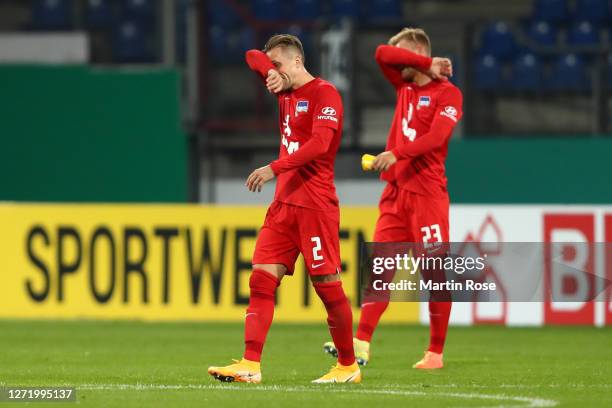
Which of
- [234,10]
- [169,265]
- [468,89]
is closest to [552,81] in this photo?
[468,89]

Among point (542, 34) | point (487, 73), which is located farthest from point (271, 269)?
point (542, 34)

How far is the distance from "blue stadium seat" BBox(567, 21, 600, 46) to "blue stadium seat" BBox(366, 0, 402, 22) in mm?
2076

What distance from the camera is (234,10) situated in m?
17.4

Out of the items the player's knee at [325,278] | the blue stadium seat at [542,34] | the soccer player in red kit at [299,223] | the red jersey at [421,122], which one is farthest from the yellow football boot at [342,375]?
the blue stadium seat at [542,34]

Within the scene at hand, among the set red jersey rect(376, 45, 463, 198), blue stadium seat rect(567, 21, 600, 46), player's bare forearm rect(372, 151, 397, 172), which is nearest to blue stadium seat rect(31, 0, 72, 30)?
blue stadium seat rect(567, 21, 600, 46)

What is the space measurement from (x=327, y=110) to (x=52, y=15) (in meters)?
11.0

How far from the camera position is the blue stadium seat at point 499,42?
16734 mm

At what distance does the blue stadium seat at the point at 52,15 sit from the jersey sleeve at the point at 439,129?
32.5ft

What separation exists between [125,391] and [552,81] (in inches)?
390

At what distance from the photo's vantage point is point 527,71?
16500 mm

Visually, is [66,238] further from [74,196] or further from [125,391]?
[125,391]

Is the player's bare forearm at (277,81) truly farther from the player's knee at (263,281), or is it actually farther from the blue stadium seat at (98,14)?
the blue stadium seat at (98,14)

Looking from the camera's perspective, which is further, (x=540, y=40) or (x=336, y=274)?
(x=540, y=40)

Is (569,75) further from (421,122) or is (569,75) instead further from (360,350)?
(360,350)
